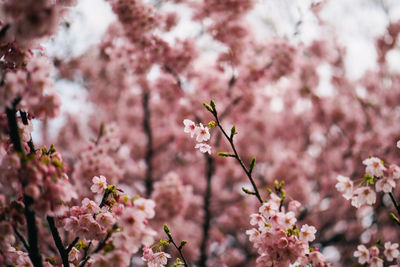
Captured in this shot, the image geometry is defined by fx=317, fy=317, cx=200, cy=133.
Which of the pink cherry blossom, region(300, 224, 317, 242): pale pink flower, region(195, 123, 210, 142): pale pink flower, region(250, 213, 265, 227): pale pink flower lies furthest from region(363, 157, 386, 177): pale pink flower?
region(195, 123, 210, 142): pale pink flower

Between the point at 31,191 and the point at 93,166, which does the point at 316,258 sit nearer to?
the point at 31,191

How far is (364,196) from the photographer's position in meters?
2.20

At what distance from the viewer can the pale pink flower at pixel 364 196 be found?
7.09 feet

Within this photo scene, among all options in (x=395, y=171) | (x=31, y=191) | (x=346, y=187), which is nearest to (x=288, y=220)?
(x=346, y=187)

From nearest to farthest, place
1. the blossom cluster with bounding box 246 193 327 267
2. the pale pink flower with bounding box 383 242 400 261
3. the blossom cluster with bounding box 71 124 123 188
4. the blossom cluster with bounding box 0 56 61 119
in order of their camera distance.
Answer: the blossom cluster with bounding box 0 56 61 119 → the blossom cluster with bounding box 246 193 327 267 → the pale pink flower with bounding box 383 242 400 261 → the blossom cluster with bounding box 71 124 123 188

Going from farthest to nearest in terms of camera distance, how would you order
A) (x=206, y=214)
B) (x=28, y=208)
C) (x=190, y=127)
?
1. (x=206, y=214)
2. (x=190, y=127)
3. (x=28, y=208)

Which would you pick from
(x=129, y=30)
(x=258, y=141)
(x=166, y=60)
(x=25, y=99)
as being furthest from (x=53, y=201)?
(x=258, y=141)

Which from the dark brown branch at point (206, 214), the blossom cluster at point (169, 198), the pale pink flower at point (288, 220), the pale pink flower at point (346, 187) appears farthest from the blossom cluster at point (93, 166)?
the pale pink flower at point (346, 187)

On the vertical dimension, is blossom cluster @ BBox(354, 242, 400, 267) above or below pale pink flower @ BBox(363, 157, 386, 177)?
below

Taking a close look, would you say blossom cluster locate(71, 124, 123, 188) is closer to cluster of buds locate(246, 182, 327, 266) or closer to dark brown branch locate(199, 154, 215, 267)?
dark brown branch locate(199, 154, 215, 267)

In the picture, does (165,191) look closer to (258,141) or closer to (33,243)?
(33,243)

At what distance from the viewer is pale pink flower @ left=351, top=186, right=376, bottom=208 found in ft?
7.09

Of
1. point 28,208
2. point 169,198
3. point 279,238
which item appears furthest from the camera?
point 169,198

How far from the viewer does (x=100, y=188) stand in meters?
2.13
